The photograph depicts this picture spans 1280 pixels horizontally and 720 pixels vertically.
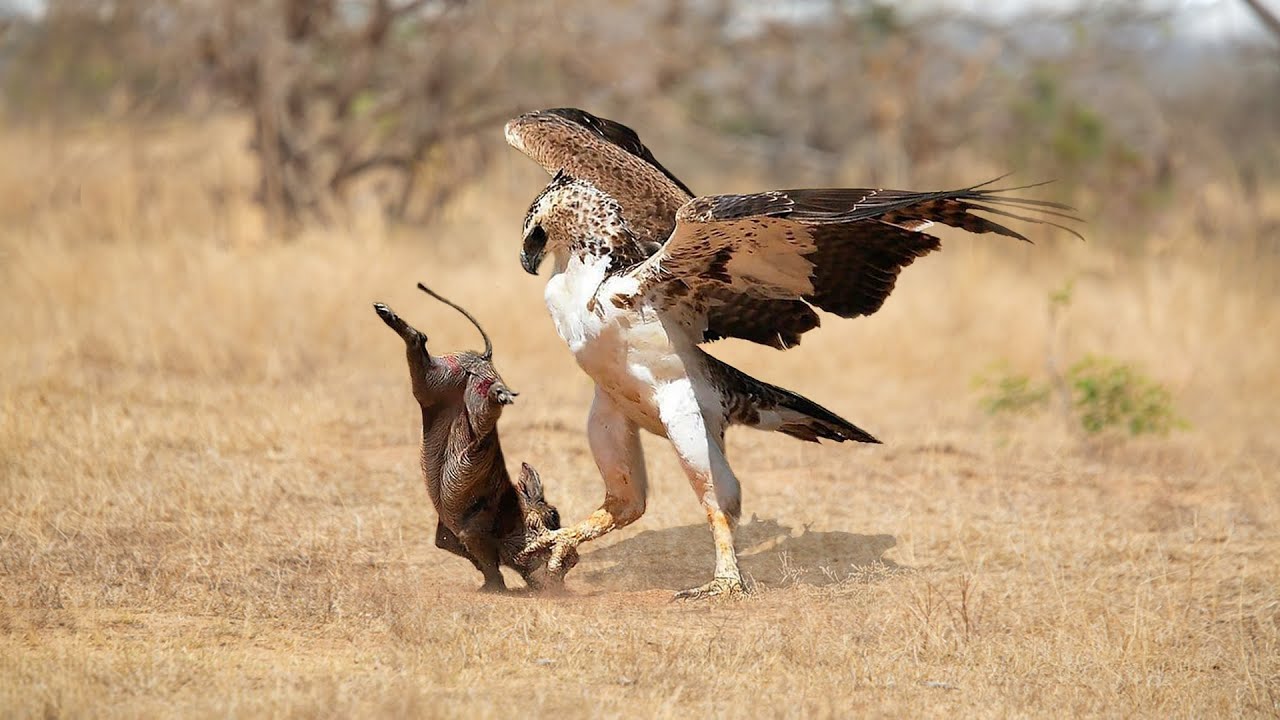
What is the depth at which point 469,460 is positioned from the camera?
475 centimetres

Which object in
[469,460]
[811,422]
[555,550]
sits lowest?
[555,550]

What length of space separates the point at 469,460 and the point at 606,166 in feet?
4.06

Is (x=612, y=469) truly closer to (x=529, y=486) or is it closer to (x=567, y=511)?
(x=529, y=486)

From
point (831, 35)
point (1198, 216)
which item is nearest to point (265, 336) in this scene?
point (1198, 216)

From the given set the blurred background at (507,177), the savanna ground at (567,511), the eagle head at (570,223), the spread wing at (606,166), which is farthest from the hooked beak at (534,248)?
the blurred background at (507,177)

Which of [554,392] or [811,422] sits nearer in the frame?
[811,422]

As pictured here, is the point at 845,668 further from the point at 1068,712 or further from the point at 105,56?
the point at 105,56

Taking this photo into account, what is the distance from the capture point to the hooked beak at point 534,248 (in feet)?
16.6

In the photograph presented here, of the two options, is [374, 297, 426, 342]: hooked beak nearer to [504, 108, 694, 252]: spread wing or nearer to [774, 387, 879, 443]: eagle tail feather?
[504, 108, 694, 252]: spread wing

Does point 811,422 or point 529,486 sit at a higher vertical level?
point 811,422

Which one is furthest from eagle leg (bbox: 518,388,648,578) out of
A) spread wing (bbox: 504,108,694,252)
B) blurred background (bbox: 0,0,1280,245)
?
blurred background (bbox: 0,0,1280,245)

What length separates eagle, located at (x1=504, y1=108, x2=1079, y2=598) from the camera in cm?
457

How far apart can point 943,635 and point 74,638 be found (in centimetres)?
271

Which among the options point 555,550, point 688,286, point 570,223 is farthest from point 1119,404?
point 570,223
